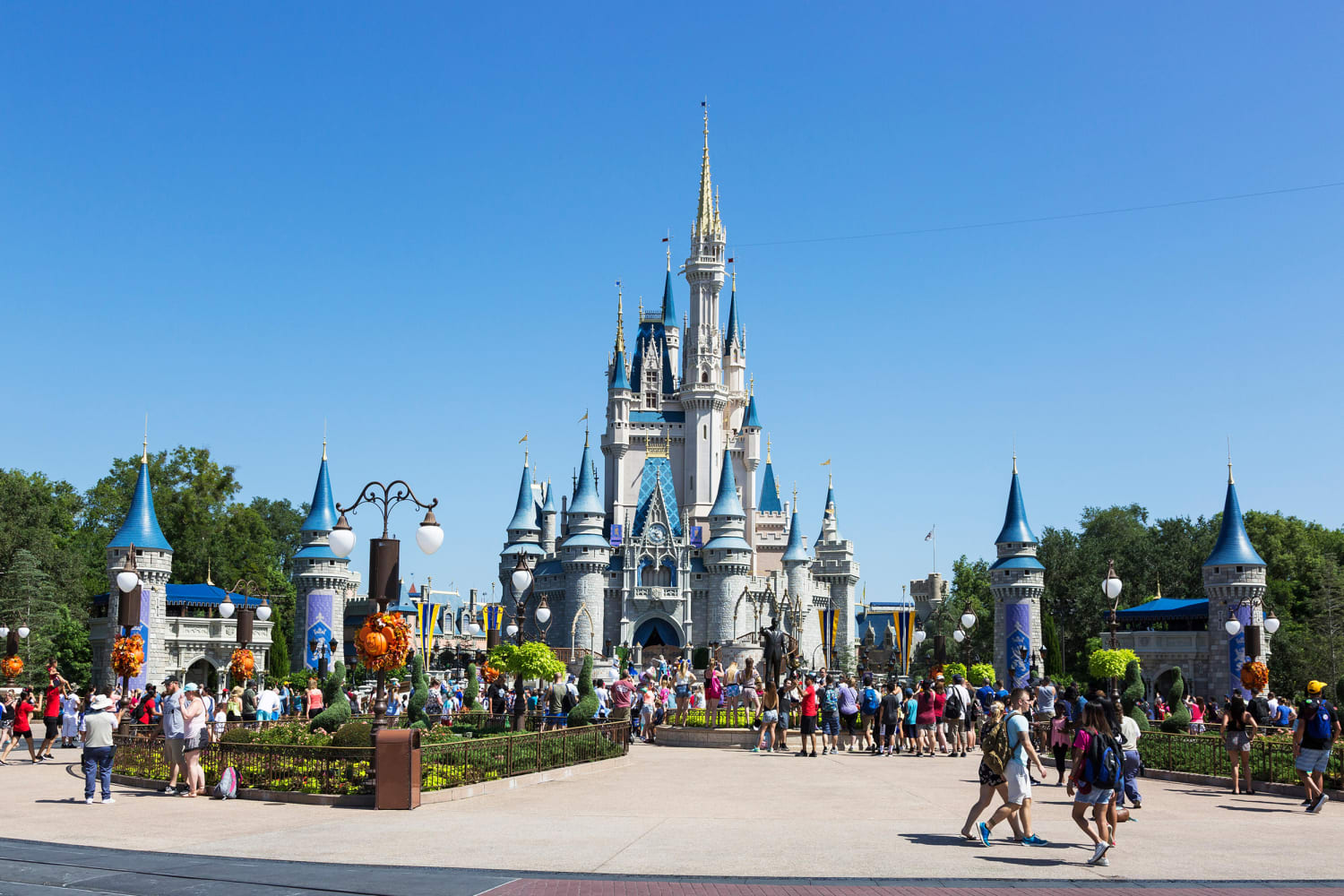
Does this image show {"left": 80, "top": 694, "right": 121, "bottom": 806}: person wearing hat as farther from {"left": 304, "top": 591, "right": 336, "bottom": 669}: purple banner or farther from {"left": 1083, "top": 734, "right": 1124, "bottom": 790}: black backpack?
{"left": 304, "top": 591, "right": 336, "bottom": 669}: purple banner

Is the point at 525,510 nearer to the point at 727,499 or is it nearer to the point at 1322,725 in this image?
the point at 727,499

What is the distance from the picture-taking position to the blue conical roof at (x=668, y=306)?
317 ft

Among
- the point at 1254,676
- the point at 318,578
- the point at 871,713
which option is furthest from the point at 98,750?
the point at 318,578

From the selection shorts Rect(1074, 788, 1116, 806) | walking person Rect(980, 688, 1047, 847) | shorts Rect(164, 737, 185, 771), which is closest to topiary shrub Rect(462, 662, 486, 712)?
shorts Rect(164, 737, 185, 771)

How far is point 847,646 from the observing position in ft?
277

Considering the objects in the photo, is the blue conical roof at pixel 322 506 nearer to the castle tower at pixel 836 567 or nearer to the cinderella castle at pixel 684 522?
the cinderella castle at pixel 684 522

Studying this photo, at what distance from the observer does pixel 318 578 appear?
215ft

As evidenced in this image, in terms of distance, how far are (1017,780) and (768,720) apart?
13.4 m

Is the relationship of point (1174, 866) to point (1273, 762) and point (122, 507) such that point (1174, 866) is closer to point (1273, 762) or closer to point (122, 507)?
point (1273, 762)

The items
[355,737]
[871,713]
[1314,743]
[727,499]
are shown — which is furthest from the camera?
[727,499]

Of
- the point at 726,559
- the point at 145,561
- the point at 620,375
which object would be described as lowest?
the point at 145,561

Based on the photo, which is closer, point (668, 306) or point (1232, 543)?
point (1232, 543)

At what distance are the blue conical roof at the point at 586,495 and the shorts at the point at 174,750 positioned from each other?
208 ft

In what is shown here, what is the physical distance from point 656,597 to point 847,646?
45.9 ft
